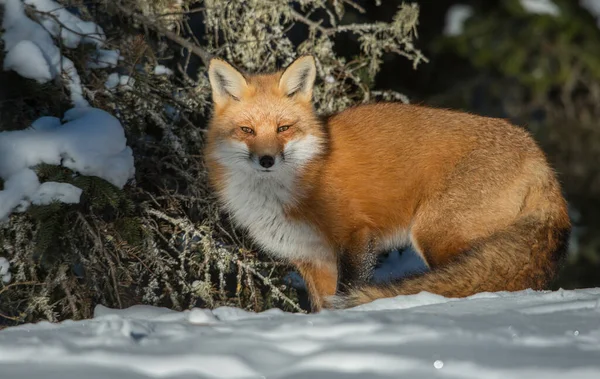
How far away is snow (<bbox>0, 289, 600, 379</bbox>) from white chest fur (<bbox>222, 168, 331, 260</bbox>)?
1.51m

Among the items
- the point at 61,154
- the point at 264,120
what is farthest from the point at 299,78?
the point at 61,154

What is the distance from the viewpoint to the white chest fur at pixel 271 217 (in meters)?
3.97

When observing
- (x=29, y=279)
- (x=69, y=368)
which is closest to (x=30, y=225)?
(x=29, y=279)

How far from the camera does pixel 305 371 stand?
1.88 meters

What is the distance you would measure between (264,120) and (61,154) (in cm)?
108

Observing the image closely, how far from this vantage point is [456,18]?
18.8 feet

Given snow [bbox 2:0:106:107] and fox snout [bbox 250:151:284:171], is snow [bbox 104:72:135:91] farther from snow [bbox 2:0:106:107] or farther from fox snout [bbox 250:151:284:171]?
fox snout [bbox 250:151:284:171]

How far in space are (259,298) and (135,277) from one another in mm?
738

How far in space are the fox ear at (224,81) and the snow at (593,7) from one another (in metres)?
2.77

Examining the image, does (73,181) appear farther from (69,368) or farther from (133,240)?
(69,368)

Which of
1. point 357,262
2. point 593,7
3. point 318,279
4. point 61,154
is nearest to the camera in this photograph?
point 61,154

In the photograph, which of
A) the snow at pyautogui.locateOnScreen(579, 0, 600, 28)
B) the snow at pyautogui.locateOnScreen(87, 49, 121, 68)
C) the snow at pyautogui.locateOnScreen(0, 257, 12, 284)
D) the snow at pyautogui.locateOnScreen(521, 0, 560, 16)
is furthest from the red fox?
the snow at pyautogui.locateOnScreen(579, 0, 600, 28)

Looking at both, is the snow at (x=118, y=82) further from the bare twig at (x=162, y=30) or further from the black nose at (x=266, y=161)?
the black nose at (x=266, y=161)

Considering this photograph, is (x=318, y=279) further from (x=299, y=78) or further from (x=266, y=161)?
(x=299, y=78)
